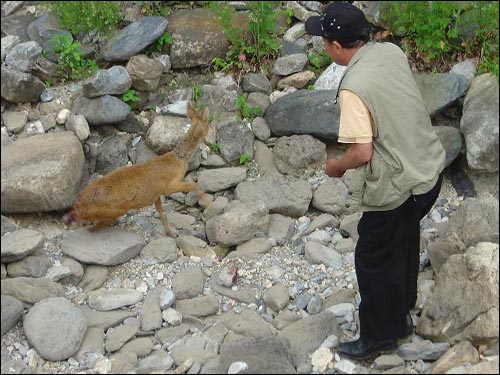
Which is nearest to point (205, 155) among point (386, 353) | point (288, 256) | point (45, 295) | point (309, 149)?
point (309, 149)

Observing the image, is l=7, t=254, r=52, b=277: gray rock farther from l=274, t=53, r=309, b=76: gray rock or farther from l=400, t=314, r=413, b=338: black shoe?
l=274, t=53, r=309, b=76: gray rock

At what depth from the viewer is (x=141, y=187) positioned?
253 inches

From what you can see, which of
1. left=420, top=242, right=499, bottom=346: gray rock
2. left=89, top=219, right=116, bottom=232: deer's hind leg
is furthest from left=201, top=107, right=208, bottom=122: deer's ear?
left=420, top=242, right=499, bottom=346: gray rock

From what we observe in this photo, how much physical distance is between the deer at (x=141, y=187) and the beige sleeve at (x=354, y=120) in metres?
2.52

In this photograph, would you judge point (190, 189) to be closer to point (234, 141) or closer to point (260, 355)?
point (234, 141)

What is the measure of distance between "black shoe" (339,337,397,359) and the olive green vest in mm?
987

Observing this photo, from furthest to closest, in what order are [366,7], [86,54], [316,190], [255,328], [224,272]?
[366,7] < [86,54] < [316,190] < [224,272] < [255,328]

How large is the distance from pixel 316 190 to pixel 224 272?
1476 mm

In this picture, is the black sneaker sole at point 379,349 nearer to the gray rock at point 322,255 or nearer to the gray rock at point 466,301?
the gray rock at point 466,301

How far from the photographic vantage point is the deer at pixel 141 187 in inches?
245

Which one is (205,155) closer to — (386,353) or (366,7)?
(366,7)

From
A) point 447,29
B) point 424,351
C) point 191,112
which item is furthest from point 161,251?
point 447,29

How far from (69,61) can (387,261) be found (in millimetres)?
4175

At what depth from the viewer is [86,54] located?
302 inches
